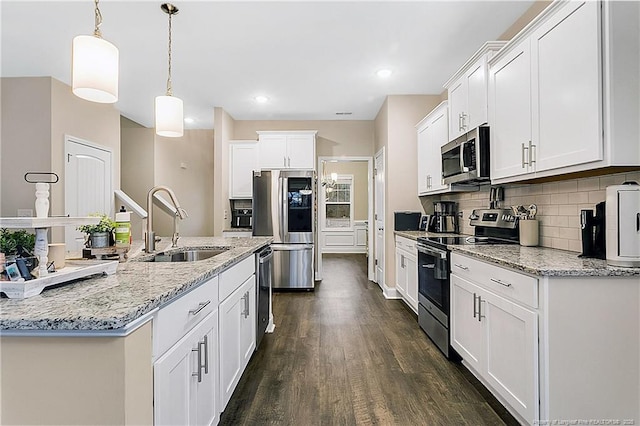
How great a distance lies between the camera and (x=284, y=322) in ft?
12.1

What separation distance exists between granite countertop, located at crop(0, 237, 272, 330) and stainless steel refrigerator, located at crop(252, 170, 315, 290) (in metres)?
3.56

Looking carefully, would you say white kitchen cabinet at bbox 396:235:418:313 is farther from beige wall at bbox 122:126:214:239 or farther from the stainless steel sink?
beige wall at bbox 122:126:214:239

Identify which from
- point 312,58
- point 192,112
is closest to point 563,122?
point 312,58

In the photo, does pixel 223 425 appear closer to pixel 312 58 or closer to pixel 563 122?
pixel 563 122

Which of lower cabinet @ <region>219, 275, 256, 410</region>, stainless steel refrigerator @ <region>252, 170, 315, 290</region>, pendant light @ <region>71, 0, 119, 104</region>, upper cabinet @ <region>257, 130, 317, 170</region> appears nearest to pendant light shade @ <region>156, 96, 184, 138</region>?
pendant light @ <region>71, 0, 119, 104</region>

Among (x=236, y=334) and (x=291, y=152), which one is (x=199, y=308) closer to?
(x=236, y=334)

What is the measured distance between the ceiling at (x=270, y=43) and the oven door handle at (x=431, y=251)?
6.10 ft

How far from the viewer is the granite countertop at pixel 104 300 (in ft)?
2.86

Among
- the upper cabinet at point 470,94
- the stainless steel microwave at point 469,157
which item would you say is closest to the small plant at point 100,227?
the stainless steel microwave at point 469,157

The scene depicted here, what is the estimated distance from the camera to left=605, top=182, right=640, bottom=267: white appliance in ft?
5.23

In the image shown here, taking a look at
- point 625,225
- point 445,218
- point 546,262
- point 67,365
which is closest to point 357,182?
point 445,218

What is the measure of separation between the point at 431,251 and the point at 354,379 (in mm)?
1224

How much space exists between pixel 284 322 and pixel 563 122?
295cm

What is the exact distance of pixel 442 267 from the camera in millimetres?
2754
